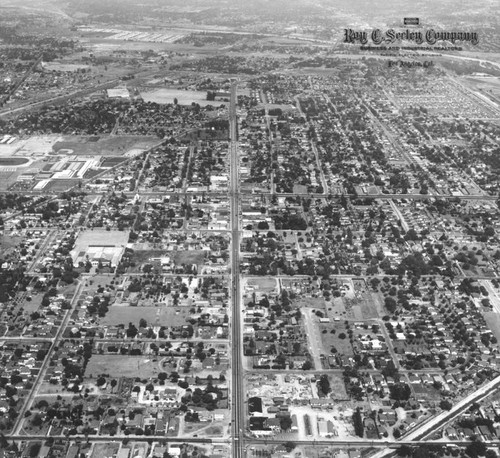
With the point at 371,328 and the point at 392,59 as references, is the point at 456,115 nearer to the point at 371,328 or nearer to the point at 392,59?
the point at 392,59

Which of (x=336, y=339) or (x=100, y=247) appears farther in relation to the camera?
(x=100, y=247)

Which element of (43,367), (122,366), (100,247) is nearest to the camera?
(43,367)

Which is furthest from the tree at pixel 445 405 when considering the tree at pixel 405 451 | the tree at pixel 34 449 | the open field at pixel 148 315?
the tree at pixel 34 449

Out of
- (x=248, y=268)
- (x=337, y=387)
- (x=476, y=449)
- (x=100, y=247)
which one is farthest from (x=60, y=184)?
(x=476, y=449)

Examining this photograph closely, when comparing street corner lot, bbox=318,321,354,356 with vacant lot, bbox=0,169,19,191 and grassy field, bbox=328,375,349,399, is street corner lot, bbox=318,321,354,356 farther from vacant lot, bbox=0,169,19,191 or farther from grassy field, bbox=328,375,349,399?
vacant lot, bbox=0,169,19,191

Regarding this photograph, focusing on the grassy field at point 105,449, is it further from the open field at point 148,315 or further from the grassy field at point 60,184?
the grassy field at point 60,184

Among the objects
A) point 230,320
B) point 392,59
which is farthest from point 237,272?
point 392,59

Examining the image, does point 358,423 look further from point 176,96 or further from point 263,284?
point 176,96
